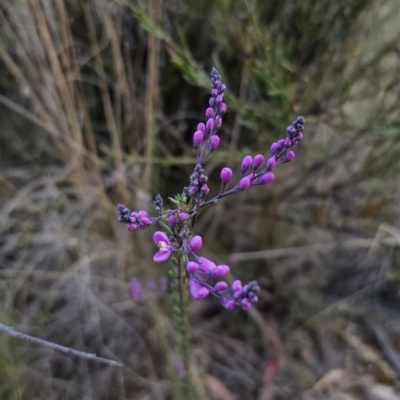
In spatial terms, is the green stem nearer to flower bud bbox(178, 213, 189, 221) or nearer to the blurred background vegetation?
flower bud bbox(178, 213, 189, 221)

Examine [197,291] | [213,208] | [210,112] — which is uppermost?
[213,208]

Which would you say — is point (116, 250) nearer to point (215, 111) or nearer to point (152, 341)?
point (152, 341)

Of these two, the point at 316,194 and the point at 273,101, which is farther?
the point at 316,194

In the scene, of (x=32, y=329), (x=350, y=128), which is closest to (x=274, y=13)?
(x=350, y=128)

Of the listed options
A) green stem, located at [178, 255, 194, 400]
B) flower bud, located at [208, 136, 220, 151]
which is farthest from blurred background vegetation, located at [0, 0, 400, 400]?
flower bud, located at [208, 136, 220, 151]

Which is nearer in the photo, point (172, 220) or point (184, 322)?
point (172, 220)

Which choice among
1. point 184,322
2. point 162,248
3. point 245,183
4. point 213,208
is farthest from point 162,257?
point 213,208

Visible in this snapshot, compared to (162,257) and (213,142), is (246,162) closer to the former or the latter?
(213,142)

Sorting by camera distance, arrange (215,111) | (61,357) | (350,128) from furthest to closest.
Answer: (61,357)
(350,128)
(215,111)
